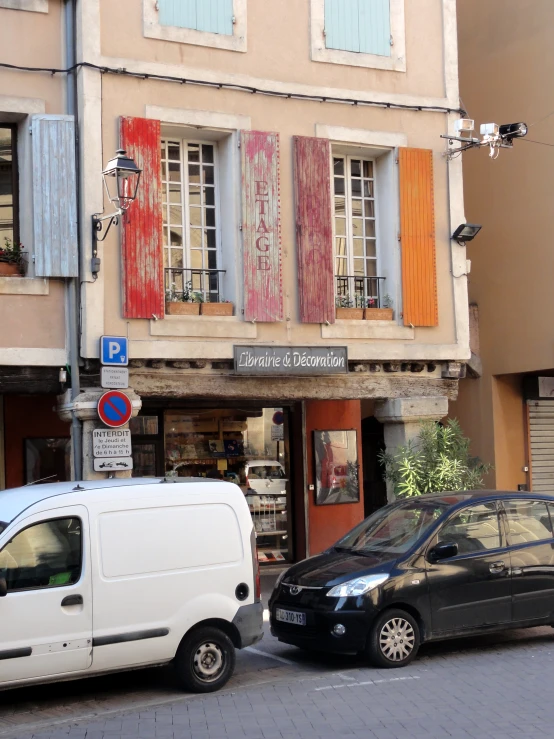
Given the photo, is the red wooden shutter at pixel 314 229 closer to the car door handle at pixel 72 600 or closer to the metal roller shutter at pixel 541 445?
the car door handle at pixel 72 600

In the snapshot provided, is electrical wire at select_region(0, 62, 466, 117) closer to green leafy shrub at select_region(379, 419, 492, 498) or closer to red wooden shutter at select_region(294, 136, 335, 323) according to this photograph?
red wooden shutter at select_region(294, 136, 335, 323)

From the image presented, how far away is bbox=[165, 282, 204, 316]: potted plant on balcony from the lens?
1309 centimetres

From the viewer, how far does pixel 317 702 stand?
8172mm

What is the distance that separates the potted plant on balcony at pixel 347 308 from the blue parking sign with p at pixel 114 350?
10.4 feet

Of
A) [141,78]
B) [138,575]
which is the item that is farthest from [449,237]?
[138,575]

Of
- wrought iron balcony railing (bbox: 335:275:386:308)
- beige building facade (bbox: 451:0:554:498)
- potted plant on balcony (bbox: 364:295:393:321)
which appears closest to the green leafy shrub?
potted plant on balcony (bbox: 364:295:393:321)

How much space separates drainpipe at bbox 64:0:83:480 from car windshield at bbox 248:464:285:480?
455 centimetres

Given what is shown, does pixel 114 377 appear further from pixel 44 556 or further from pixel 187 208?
pixel 44 556

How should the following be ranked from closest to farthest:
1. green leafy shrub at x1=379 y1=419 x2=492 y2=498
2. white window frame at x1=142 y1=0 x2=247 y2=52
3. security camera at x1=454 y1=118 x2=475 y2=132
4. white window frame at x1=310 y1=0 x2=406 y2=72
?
white window frame at x1=142 y1=0 x2=247 y2=52
green leafy shrub at x1=379 y1=419 x2=492 y2=498
white window frame at x1=310 y1=0 x2=406 y2=72
security camera at x1=454 y1=118 x2=475 y2=132

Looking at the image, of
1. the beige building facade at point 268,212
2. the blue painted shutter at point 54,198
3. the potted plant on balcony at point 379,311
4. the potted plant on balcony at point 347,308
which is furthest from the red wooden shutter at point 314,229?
the blue painted shutter at point 54,198

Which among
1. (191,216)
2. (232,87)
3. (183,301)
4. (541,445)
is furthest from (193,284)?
(541,445)

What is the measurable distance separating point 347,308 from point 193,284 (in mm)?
2190

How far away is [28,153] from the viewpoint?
40.7 ft

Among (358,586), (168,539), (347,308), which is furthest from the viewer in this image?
(347,308)
